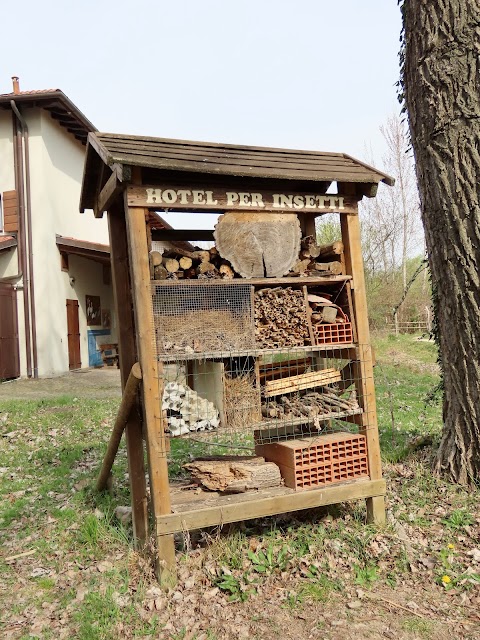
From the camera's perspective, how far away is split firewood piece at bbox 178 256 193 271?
4.36 meters

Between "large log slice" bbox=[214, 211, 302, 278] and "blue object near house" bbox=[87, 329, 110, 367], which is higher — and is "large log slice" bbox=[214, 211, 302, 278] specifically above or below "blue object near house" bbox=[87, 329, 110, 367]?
above

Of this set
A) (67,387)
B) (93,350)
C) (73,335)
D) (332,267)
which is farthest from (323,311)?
(93,350)

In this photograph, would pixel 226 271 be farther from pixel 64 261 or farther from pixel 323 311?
pixel 64 261

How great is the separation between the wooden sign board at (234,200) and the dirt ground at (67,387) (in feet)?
28.0

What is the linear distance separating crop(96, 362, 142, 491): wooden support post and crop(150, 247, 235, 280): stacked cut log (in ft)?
2.60

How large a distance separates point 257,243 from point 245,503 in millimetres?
2108

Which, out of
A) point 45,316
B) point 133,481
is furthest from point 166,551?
point 45,316

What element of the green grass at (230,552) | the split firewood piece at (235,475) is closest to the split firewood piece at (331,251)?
the split firewood piece at (235,475)

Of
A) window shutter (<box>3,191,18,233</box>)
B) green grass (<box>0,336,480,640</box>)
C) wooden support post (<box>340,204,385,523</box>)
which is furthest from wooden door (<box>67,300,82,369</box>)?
wooden support post (<box>340,204,385,523</box>)

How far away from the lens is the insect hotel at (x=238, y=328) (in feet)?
13.2

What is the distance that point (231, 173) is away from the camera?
4113 millimetres

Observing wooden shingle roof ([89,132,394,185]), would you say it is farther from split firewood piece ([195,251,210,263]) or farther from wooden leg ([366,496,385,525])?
wooden leg ([366,496,385,525])

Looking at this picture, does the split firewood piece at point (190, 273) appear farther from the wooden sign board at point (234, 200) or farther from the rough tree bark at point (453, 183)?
the rough tree bark at point (453, 183)

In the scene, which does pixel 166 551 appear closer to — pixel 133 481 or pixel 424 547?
pixel 133 481
